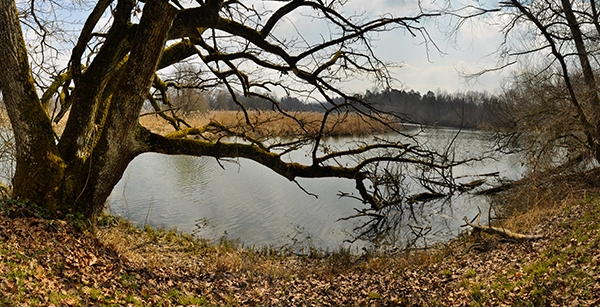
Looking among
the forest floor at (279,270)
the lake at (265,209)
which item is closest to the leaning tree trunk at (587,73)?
the forest floor at (279,270)

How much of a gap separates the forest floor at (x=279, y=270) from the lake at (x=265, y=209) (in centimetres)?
97

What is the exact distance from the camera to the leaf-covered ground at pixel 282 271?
396cm

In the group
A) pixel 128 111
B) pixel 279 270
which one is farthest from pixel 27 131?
pixel 279 270

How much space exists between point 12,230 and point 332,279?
459cm

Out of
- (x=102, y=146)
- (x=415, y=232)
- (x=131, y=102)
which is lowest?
(x=415, y=232)

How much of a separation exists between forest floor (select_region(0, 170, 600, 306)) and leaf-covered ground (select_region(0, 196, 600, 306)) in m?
0.02

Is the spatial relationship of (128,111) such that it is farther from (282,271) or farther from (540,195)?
(540,195)

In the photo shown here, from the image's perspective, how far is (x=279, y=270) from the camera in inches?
269

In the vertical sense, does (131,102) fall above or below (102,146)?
above

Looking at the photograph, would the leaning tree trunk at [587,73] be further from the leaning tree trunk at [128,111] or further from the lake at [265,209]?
the leaning tree trunk at [128,111]

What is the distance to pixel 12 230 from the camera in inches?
179

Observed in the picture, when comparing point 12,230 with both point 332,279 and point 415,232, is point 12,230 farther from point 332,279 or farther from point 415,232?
point 415,232

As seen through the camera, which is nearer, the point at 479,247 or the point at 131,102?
the point at 131,102

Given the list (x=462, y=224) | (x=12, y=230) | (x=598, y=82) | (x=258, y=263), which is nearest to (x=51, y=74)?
(x=12, y=230)
